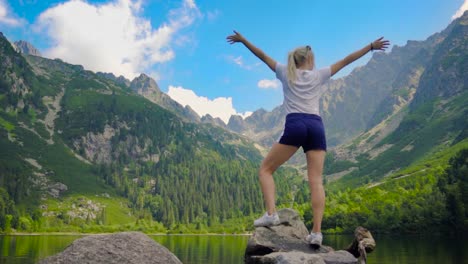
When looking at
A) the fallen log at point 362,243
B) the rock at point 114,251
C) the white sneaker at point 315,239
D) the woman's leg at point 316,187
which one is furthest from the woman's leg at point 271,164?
the rock at point 114,251

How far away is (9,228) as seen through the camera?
180 meters

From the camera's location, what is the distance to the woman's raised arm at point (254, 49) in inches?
434

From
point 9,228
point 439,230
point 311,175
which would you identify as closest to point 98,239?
point 311,175

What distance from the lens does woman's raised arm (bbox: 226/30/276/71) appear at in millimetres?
11016

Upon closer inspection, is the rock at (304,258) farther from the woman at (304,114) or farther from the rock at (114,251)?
the rock at (114,251)

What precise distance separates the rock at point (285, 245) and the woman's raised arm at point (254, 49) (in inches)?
192

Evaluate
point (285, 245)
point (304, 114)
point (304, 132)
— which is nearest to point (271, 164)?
point (304, 132)

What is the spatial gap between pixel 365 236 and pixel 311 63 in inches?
209

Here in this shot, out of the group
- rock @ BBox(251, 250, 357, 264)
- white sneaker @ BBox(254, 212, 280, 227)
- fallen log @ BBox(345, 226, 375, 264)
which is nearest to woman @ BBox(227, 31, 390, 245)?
rock @ BBox(251, 250, 357, 264)

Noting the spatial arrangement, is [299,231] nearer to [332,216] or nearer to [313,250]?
[313,250]

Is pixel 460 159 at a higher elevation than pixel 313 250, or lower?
higher

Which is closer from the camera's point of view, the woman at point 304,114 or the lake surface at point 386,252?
the woman at point 304,114

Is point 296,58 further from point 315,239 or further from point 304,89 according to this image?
point 315,239

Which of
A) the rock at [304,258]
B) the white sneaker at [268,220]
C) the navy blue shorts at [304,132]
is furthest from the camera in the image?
the white sneaker at [268,220]
